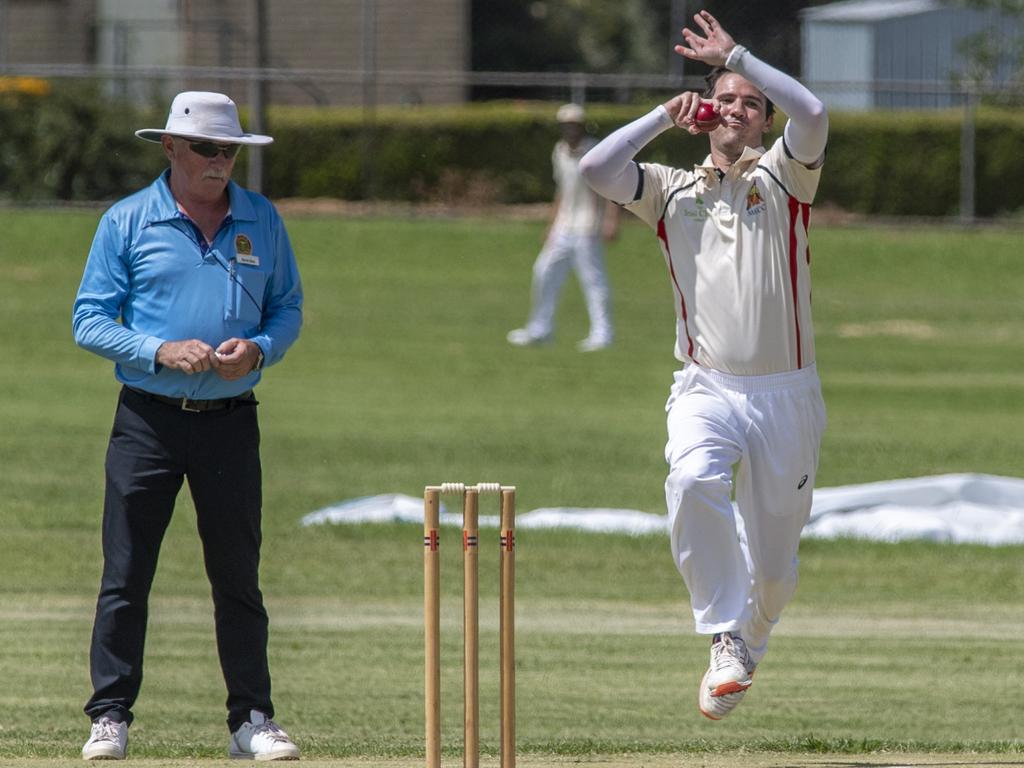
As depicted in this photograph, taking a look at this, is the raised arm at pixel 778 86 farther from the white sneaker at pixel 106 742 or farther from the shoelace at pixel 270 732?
the white sneaker at pixel 106 742

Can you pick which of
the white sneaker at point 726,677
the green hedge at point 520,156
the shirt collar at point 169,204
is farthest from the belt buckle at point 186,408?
the green hedge at point 520,156

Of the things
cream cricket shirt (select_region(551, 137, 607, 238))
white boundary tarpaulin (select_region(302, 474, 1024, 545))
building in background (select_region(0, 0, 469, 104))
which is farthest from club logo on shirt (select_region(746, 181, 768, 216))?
building in background (select_region(0, 0, 469, 104))

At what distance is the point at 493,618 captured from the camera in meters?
10.6

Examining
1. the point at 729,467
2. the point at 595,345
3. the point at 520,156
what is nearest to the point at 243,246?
the point at 729,467

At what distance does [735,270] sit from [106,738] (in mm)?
2666

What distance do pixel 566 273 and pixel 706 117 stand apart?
1354 cm

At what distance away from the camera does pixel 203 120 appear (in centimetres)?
662

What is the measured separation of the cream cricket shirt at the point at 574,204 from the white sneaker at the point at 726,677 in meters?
13.7

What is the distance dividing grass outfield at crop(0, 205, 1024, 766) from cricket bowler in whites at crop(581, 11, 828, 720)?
673 mm

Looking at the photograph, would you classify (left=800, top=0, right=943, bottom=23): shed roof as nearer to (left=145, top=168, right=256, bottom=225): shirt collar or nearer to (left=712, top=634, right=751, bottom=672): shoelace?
(left=145, top=168, right=256, bottom=225): shirt collar

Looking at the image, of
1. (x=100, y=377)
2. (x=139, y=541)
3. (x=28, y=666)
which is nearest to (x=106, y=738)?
(x=139, y=541)

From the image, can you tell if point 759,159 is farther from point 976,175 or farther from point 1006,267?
point 976,175

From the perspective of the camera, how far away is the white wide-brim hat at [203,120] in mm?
6598

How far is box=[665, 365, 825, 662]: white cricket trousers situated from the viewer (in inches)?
257
